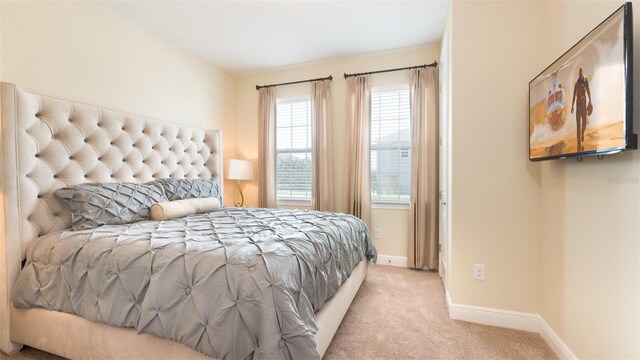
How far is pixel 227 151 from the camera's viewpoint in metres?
4.06

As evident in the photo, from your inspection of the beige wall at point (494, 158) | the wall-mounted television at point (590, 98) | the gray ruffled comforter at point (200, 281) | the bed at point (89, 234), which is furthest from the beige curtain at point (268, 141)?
the wall-mounted television at point (590, 98)

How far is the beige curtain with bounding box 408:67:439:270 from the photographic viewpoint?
3201 millimetres

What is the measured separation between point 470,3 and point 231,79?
324 centimetres

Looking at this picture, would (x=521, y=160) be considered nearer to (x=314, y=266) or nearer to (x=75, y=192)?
(x=314, y=266)

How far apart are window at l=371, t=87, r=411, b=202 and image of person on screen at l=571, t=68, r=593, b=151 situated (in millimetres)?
2030

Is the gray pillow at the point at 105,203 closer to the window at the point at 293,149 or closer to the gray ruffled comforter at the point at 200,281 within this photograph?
the gray ruffled comforter at the point at 200,281

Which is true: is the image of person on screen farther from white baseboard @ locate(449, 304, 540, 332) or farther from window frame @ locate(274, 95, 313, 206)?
window frame @ locate(274, 95, 313, 206)

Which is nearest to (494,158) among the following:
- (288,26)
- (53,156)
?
(288,26)

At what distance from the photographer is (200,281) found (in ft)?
3.94

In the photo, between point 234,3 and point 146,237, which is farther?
point 234,3

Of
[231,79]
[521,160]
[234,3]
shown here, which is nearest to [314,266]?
[521,160]

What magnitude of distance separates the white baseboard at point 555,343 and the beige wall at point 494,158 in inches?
5.2

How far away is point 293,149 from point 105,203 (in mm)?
2425

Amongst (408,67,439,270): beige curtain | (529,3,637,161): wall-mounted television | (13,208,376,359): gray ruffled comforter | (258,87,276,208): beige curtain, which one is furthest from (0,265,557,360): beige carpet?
(258,87,276,208): beige curtain
